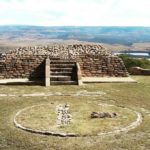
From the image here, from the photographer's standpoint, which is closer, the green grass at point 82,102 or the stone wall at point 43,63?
the green grass at point 82,102

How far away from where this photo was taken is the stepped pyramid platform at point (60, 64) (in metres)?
23.3

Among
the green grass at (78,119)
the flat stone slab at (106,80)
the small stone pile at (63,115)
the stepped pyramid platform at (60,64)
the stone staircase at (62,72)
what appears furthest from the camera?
the stepped pyramid platform at (60,64)

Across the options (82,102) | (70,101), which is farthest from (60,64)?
(82,102)

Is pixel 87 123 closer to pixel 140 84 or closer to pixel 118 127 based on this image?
pixel 118 127

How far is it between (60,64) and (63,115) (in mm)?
9091

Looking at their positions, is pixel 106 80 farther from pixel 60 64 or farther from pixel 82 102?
pixel 82 102

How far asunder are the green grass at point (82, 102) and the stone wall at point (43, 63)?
6.70 ft

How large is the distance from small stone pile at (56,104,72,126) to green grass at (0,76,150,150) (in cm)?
116

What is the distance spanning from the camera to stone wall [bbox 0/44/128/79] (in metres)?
23.6

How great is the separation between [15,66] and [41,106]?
790cm

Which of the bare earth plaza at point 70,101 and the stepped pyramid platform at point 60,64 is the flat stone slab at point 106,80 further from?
the stepped pyramid platform at point 60,64

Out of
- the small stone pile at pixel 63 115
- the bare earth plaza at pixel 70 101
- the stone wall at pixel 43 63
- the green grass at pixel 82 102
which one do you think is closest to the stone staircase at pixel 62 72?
the bare earth plaza at pixel 70 101

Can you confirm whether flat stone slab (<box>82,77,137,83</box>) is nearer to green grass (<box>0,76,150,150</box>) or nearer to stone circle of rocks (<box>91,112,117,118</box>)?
green grass (<box>0,76,150,150</box>)

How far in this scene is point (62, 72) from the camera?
75.7 ft
